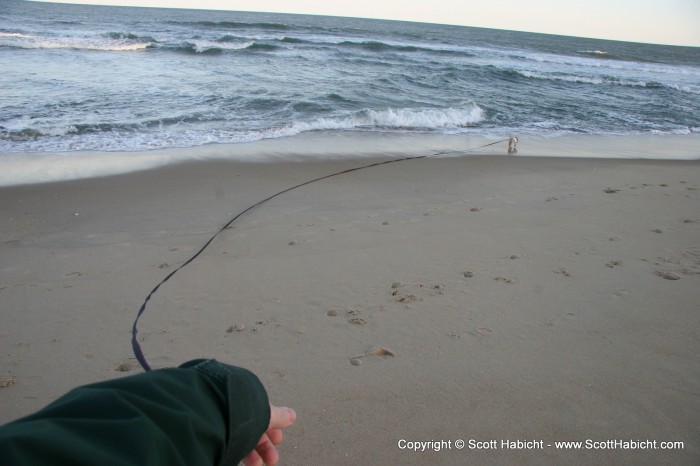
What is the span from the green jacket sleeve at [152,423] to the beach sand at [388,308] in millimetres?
1178

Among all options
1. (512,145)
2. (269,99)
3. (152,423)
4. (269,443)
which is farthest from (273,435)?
(269,99)

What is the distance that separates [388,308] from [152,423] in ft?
7.80

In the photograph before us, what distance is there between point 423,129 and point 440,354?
25.5 ft

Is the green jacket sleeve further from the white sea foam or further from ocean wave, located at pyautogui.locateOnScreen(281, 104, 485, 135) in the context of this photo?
ocean wave, located at pyautogui.locateOnScreen(281, 104, 485, 135)

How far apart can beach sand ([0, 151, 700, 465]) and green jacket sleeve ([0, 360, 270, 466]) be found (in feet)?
3.86

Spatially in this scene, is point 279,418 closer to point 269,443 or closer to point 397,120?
point 269,443

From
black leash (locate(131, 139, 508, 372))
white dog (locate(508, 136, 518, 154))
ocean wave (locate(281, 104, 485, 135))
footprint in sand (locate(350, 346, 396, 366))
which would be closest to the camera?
black leash (locate(131, 139, 508, 372))

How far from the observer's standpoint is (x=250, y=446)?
93 centimetres

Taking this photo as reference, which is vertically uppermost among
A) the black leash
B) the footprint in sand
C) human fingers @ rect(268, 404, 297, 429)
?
human fingers @ rect(268, 404, 297, 429)

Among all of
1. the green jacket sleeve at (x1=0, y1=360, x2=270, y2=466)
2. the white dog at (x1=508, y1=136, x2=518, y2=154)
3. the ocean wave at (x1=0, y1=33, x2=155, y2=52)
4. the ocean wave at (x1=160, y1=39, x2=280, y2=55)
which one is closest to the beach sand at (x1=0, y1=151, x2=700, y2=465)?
the green jacket sleeve at (x1=0, y1=360, x2=270, y2=466)

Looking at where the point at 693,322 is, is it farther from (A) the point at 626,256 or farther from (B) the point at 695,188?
(B) the point at 695,188

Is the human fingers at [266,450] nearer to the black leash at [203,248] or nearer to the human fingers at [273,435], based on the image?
the human fingers at [273,435]

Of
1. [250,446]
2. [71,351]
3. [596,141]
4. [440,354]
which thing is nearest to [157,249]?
[71,351]

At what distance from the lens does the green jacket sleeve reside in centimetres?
59
